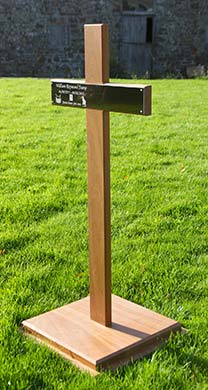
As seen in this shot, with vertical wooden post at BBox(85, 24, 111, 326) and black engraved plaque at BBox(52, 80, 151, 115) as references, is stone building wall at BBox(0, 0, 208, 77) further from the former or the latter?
vertical wooden post at BBox(85, 24, 111, 326)

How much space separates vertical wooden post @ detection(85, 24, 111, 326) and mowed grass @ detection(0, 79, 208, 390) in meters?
0.39

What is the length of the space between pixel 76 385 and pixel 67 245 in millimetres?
1655

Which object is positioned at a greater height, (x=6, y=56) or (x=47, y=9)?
(x=47, y=9)

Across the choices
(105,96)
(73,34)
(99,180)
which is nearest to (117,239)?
(99,180)

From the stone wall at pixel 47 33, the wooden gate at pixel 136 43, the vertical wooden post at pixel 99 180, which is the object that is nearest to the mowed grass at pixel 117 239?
the vertical wooden post at pixel 99 180

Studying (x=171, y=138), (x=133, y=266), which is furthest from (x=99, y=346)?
(x=171, y=138)

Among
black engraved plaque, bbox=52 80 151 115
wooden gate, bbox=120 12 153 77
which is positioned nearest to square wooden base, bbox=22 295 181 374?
black engraved plaque, bbox=52 80 151 115

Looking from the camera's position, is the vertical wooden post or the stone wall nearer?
the vertical wooden post

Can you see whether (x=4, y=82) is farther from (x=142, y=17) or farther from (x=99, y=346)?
(x=99, y=346)

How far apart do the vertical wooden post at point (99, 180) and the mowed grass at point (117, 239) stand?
0.39m

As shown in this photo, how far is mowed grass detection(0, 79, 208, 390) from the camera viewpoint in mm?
2895

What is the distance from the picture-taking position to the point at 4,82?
1352 centimetres

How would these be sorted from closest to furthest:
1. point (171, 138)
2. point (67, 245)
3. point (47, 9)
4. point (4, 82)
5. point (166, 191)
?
point (67, 245)
point (166, 191)
point (171, 138)
point (4, 82)
point (47, 9)

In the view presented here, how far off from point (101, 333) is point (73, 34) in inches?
643
